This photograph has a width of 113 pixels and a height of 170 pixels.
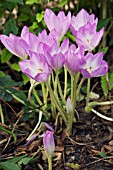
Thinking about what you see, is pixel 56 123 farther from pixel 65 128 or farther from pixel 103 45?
pixel 103 45

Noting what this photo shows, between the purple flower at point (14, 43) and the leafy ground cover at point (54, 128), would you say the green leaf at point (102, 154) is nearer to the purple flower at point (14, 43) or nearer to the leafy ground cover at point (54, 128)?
the leafy ground cover at point (54, 128)

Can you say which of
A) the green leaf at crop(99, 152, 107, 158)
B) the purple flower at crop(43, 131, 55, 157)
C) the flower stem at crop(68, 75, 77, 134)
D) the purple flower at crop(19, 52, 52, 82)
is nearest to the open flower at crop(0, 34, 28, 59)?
the purple flower at crop(19, 52, 52, 82)

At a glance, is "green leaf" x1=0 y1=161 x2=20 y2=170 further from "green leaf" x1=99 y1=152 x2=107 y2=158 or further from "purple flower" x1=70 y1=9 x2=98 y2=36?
"purple flower" x1=70 y1=9 x2=98 y2=36

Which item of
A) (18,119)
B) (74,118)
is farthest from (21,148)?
(74,118)

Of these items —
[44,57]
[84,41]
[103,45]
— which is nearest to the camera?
[44,57]

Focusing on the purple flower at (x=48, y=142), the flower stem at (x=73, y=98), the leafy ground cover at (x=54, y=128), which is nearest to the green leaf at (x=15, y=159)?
the leafy ground cover at (x=54, y=128)
